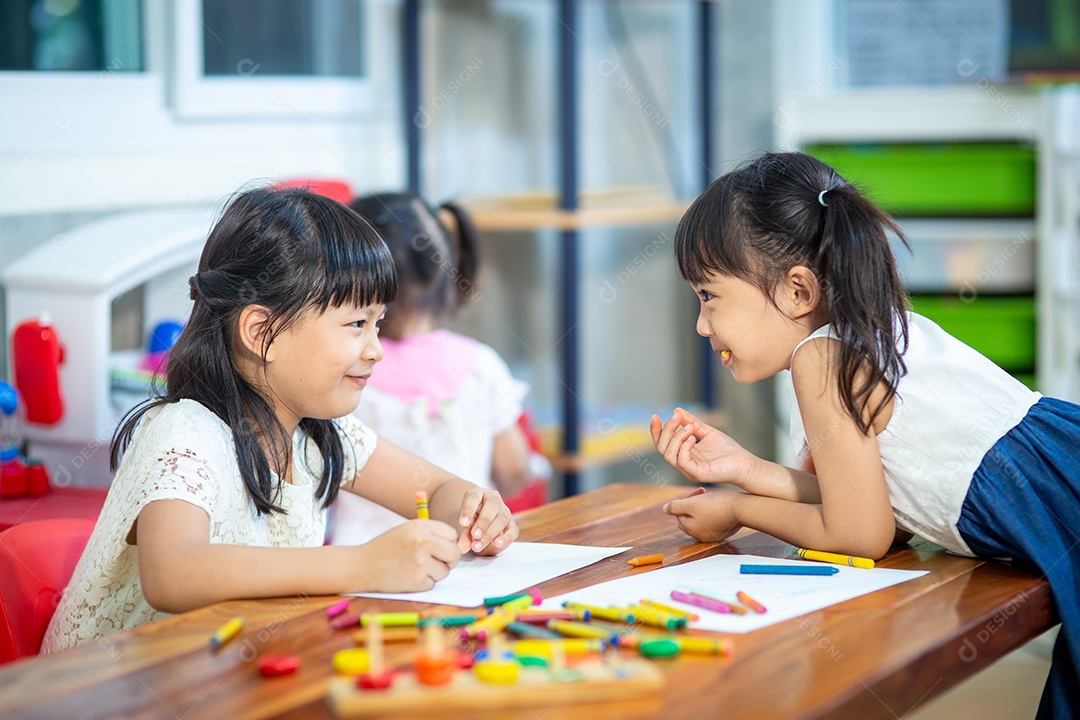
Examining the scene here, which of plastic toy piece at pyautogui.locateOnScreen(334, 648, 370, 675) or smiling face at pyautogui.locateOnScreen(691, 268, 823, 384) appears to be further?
smiling face at pyautogui.locateOnScreen(691, 268, 823, 384)

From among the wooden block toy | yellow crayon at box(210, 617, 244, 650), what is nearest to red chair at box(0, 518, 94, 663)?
yellow crayon at box(210, 617, 244, 650)

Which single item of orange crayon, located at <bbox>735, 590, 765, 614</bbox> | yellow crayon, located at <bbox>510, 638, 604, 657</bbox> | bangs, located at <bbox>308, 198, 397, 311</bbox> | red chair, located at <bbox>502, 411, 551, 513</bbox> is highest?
bangs, located at <bbox>308, 198, 397, 311</bbox>

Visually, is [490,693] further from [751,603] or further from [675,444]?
[675,444]

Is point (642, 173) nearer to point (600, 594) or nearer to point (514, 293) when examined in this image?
point (514, 293)

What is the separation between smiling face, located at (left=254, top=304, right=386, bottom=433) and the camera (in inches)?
49.5

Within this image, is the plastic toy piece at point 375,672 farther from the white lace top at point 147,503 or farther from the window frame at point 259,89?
the window frame at point 259,89

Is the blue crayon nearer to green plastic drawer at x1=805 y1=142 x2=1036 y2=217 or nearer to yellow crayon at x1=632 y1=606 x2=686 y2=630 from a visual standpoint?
yellow crayon at x1=632 y1=606 x2=686 y2=630

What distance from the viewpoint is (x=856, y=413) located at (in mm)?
1188

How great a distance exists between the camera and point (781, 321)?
4.18 ft

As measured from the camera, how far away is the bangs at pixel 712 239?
127 centimetres

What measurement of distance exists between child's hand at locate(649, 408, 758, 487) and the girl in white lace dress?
0.19m

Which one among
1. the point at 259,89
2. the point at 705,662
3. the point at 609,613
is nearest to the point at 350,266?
the point at 609,613

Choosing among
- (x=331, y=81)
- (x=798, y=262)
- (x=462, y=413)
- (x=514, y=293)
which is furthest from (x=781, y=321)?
(x=514, y=293)

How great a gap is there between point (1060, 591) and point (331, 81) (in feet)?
6.66
